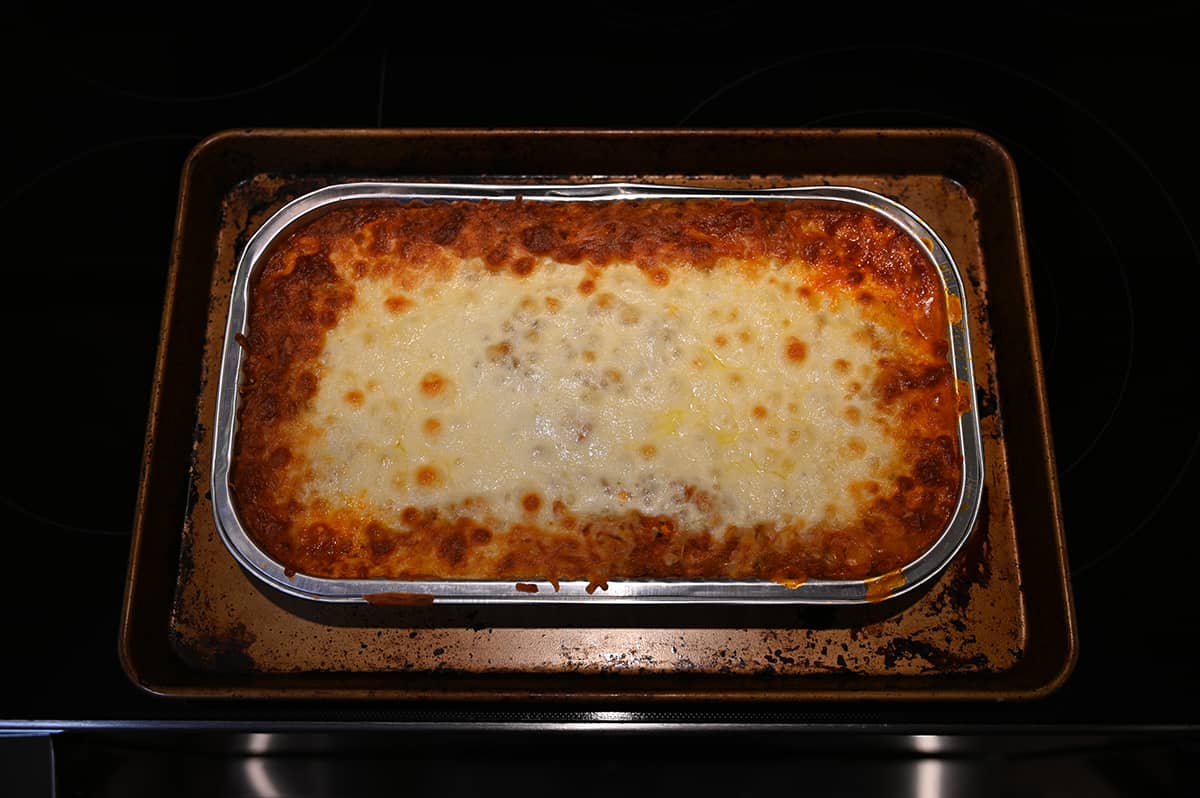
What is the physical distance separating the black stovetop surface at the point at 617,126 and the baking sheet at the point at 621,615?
4.3 inches

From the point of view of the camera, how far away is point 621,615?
7.59 ft

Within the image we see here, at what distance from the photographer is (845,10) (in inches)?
116

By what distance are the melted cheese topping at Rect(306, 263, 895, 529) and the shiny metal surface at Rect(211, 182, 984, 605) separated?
0.58 ft

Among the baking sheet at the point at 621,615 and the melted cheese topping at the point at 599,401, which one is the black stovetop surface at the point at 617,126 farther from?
the melted cheese topping at the point at 599,401

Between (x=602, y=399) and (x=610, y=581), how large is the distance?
0.46 m

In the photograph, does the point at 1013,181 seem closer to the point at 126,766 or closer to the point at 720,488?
the point at 720,488

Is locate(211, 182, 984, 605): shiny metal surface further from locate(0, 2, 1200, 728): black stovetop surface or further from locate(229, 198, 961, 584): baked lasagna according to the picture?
locate(0, 2, 1200, 728): black stovetop surface

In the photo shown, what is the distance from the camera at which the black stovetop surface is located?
2.35m

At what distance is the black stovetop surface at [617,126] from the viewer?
92.4 inches

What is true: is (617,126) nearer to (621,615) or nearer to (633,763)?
(621,615)

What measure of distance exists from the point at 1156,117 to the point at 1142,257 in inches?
21.2

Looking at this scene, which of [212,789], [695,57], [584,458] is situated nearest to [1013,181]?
[695,57]

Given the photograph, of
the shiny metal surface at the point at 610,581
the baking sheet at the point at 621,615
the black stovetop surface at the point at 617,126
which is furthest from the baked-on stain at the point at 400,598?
the black stovetop surface at the point at 617,126

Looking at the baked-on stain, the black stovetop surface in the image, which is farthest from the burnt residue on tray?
the baked-on stain
